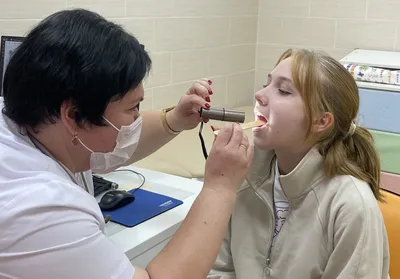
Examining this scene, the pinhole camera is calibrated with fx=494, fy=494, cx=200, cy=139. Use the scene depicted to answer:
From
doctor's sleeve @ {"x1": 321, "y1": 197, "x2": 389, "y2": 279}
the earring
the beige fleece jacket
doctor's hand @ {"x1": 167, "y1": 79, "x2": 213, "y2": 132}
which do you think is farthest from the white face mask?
doctor's sleeve @ {"x1": 321, "y1": 197, "x2": 389, "y2": 279}

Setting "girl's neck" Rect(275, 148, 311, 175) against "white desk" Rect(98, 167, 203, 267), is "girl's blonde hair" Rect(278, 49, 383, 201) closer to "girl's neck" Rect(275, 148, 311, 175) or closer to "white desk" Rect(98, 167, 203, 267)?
"girl's neck" Rect(275, 148, 311, 175)

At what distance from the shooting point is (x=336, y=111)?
1307 millimetres

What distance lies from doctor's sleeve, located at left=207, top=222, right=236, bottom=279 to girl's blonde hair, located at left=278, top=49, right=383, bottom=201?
0.38 meters

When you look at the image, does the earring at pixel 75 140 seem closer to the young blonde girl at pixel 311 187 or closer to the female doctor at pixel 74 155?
the female doctor at pixel 74 155

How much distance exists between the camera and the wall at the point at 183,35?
191 centimetres

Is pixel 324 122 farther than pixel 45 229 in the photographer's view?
Yes

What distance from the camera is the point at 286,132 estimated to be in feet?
4.29

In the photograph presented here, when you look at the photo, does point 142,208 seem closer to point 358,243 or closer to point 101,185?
point 101,185

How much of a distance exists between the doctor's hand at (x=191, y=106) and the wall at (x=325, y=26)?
1.60 m

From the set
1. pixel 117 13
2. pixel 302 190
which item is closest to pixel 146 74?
pixel 302 190

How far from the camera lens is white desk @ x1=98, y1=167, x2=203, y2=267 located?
1.31m

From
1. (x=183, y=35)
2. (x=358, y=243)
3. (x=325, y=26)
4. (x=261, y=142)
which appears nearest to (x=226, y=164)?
(x=261, y=142)

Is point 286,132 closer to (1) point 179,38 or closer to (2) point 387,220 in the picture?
(2) point 387,220

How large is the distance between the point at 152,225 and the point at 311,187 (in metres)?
0.46
